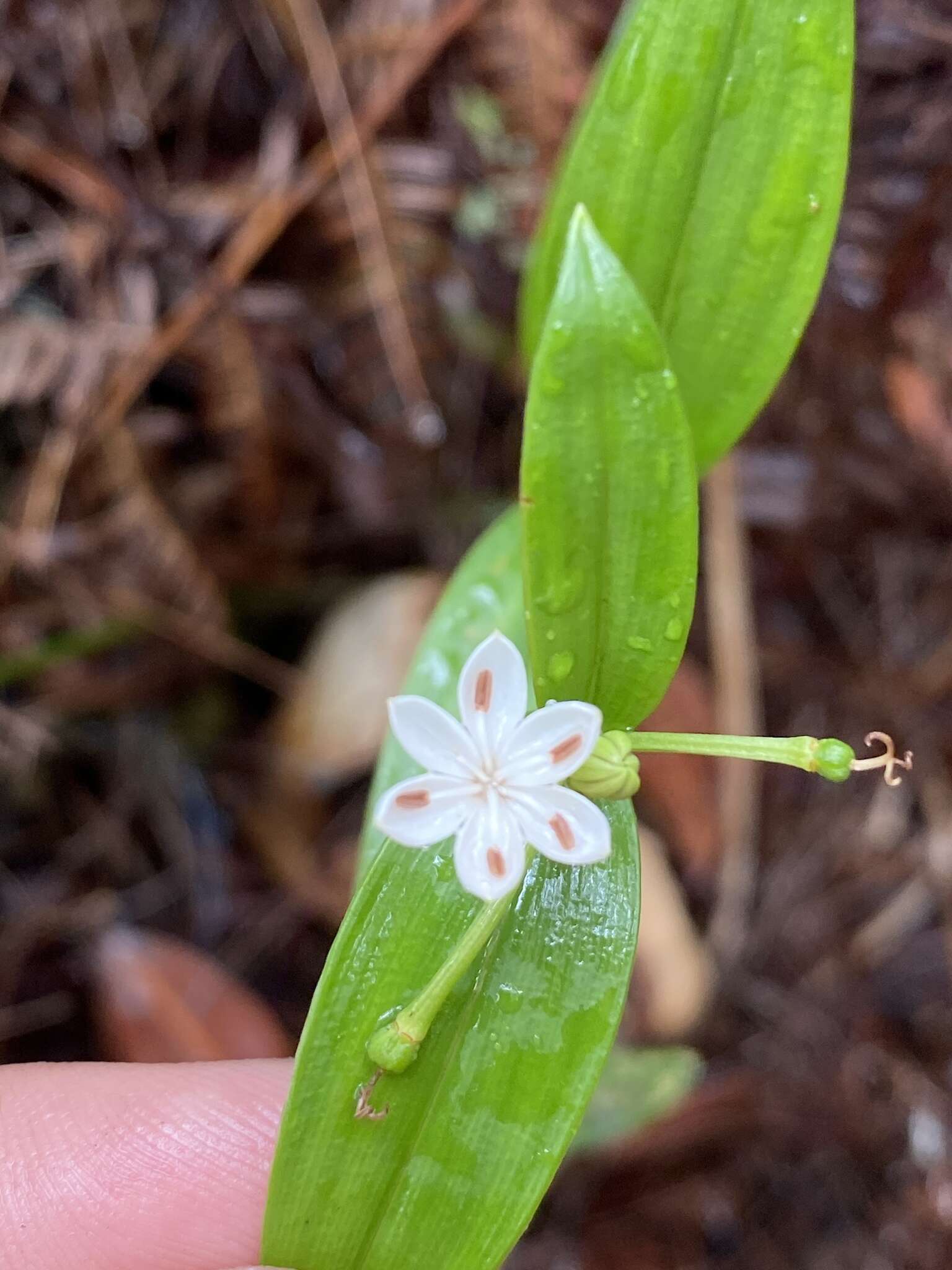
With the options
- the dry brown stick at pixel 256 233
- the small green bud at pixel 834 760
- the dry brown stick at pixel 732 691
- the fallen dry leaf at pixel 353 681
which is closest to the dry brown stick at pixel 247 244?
the dry brown stick at pixel 256 233

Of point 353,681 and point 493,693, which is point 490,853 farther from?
point 353,681

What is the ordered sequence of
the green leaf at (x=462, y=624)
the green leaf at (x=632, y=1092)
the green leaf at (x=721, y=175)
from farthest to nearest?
1. the green leaf at (x=632, y=1092)
2. the green leaf at (x=462, y=624)
3. the green leaf at (x=721, y=175)

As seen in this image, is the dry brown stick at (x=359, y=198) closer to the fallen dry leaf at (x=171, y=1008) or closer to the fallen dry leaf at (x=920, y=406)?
the fallen dry leaf at (x=920, y=406)

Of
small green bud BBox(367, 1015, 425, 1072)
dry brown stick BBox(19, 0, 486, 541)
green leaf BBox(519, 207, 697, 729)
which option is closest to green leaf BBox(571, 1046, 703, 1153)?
small green bud BBox(367, 1015, 425, 1072)

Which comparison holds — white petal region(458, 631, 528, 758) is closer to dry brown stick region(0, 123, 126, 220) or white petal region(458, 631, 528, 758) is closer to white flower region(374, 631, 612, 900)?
white flower region(374, 631, 612, 900)

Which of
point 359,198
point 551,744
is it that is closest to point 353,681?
point 359,198

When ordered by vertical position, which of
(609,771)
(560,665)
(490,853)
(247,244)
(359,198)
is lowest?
(490,853)
